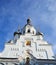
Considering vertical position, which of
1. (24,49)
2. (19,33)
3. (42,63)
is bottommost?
(42,63)

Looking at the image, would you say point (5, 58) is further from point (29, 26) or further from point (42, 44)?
point (29, 26)

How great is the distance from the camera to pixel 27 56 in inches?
1287

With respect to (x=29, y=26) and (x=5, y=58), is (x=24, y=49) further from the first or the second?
(x=29, y=26)

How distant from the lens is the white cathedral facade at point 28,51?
32.0 metres

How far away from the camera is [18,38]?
116ft

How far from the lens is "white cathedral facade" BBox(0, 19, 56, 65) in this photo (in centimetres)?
3203

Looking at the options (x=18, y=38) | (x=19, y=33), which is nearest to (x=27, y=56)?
(x=18, y=38)

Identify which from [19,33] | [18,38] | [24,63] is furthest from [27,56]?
[19,33]

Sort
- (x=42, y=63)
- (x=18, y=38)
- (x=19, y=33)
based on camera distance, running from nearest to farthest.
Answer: (x=42, y=63) < (x=18, y=38) < (x=19, y=33)

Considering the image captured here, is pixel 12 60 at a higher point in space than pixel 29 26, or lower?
lower

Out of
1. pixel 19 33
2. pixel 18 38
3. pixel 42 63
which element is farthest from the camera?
pixel 19 33

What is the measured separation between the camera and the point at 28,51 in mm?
33188

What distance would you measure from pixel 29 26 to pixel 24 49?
18.9 ft

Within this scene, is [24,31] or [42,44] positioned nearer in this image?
[42,44]
